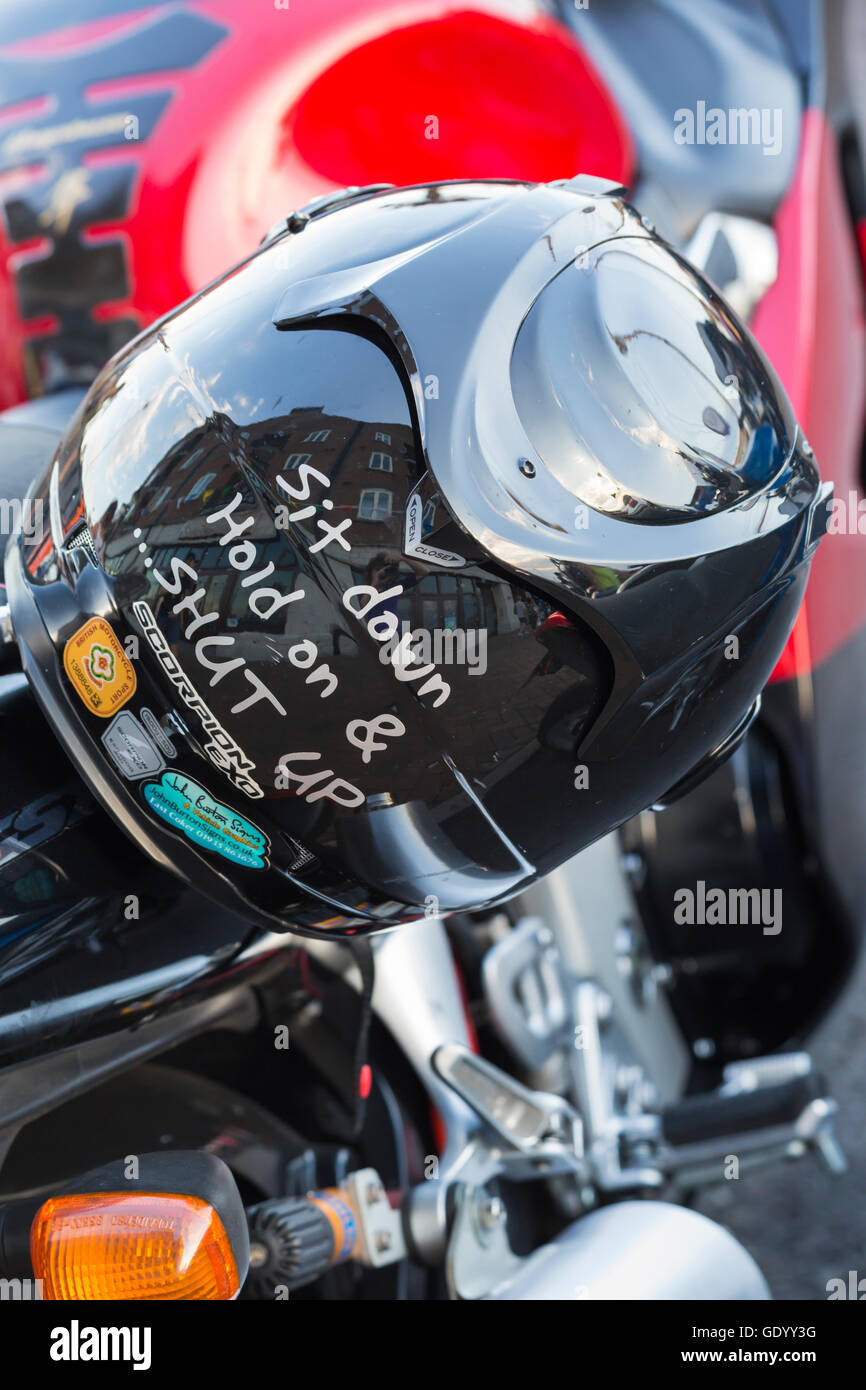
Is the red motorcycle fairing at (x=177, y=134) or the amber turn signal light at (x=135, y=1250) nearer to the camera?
the amber turn signal light at (x=135, y=1250)

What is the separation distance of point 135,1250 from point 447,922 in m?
0.76

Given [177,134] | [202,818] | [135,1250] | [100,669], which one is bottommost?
[135,1250]

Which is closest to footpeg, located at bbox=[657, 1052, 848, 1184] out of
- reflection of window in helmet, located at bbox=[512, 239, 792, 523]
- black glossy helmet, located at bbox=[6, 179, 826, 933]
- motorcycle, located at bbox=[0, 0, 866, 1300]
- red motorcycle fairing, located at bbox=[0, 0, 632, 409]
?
motorcycle, located at bbox=[0, 0, 866, 1300]

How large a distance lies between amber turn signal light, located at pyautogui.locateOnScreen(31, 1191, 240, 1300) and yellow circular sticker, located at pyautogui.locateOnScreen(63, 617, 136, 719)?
37cm

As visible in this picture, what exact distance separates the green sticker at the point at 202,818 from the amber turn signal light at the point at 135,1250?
0.89 feet

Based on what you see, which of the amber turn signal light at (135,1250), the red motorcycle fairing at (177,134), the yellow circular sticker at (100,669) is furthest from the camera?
the red motorcycle fairing at (177,134)

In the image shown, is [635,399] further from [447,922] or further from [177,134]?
[177,134]

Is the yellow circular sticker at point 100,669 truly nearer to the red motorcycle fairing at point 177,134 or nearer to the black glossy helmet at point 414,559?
the black glossy helmet at point 414,559

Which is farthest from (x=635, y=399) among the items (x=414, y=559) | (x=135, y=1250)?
(x=135, y=1250)

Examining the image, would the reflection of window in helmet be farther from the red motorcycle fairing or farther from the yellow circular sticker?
the red motorcycle fairing

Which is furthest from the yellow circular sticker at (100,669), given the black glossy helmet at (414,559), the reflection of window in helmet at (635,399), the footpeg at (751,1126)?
the footpeg at (751,1126)

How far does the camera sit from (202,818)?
1.11 meters

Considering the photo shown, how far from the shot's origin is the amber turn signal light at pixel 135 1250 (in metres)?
0.96

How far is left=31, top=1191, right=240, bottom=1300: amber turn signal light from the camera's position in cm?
96
